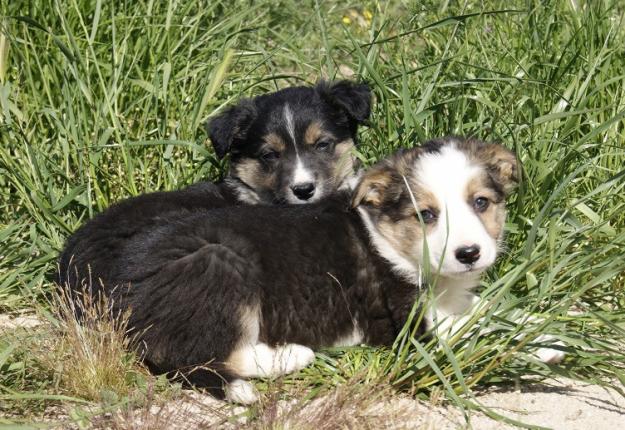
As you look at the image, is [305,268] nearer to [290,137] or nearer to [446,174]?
[446,174]

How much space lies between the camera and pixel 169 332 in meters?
4.32

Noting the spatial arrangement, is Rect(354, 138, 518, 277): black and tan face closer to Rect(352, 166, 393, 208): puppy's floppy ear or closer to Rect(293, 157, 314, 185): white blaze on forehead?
Rect(352, 166, 393, 208): puppy's floppy ear

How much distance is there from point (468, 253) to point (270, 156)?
2.14 meters

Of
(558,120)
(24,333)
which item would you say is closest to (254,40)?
(558,120)

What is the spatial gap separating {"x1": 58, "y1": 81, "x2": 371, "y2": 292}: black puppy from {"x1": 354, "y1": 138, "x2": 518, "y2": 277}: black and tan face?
1031 millimetres

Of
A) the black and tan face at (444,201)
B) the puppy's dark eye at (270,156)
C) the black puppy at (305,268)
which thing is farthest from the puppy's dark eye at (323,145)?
the black and tan face at (444,201)

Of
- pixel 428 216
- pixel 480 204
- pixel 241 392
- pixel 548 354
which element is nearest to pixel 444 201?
pixel 428 216

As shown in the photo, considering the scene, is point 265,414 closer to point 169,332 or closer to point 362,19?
point 169,332

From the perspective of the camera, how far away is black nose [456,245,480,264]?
Answer: 14.3 feet

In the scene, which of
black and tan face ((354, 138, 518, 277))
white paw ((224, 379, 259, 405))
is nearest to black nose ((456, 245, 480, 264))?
black and tan face ((354, 138, 518, 277))

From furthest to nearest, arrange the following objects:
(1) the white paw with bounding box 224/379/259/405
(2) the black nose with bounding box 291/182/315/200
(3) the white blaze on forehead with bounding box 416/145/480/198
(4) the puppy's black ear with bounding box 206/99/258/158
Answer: (4) the puppy's black ear with bounding box 206/99/258/158, (2) the black nose with bounding box 291/182/315/200, (3) the white blaze on forehead with bounding box 416/145/480/198, (1) the white paw with bounding box 224/379/259/405

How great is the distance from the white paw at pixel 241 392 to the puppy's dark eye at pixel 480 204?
1355 mm

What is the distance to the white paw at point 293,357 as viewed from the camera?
4.42 metres

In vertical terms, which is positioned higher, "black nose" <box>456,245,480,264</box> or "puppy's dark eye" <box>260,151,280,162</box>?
"black nose" <box>456,245,480,264</box>
